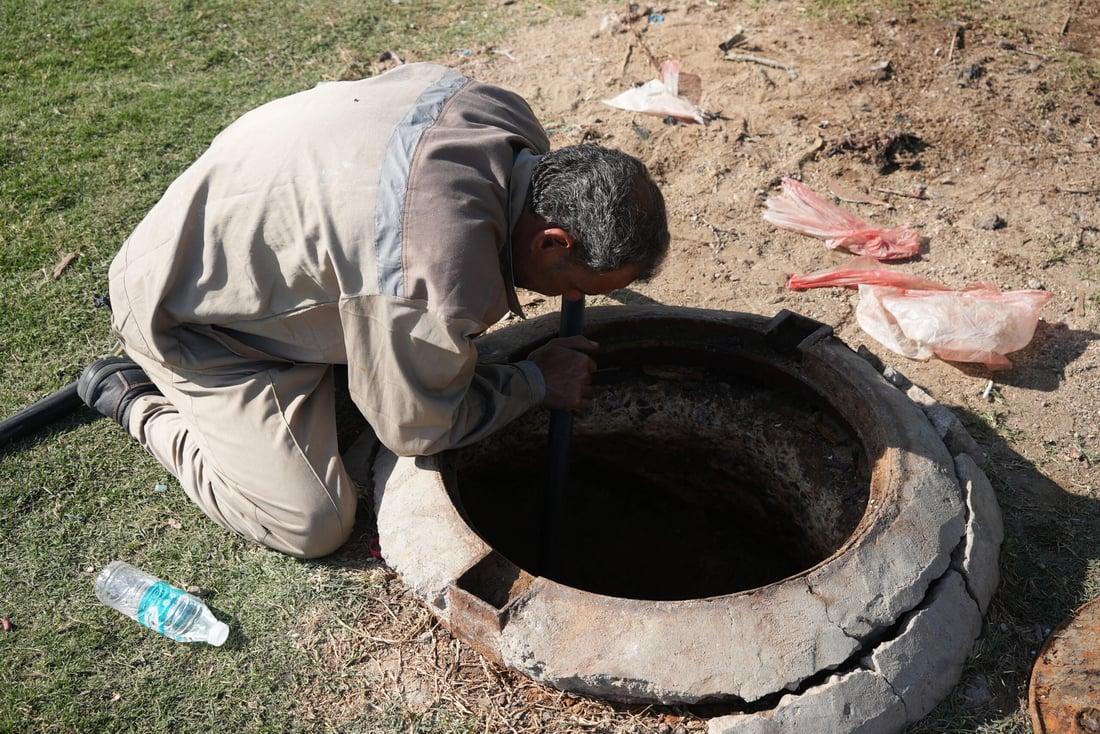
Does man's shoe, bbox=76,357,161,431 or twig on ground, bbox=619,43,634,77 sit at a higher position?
twig on ground, bbox=619,43,634,77

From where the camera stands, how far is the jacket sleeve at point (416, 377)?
2375 mm

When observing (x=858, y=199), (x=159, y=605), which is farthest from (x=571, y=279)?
(x=858, y=199)

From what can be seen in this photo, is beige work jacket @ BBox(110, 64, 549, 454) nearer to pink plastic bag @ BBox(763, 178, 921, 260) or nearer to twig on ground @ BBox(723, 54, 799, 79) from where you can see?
pink plastic bag @ BBox(763, 178, 921, 260)

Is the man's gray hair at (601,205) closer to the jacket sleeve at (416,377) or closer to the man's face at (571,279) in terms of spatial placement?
the man's face at (571,279)

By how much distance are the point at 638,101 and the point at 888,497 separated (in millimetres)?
3188

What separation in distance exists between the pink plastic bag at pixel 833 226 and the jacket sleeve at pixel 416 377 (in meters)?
2.19

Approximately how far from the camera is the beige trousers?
2.76 metres

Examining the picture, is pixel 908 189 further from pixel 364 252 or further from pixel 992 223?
pixel 364 252

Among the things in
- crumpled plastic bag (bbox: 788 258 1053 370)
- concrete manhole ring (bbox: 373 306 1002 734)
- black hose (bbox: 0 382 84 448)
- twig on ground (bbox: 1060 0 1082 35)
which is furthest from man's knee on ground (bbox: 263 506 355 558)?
twig on ground (bbox: 1060 0 1082 35)

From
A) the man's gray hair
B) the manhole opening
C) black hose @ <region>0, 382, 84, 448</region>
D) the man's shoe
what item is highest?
the man's gray hair

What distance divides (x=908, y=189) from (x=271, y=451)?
3230 millimetres

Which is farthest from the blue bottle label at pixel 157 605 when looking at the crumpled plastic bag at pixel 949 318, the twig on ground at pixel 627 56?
the twig on ground at pixel 627 56

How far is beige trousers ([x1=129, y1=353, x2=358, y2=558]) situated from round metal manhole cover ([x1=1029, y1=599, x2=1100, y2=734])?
1931 mm

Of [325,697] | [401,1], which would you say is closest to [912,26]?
[401,1]
